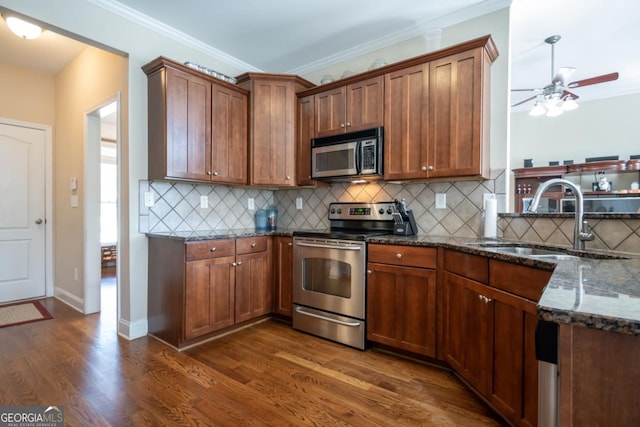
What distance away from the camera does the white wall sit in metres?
5.08

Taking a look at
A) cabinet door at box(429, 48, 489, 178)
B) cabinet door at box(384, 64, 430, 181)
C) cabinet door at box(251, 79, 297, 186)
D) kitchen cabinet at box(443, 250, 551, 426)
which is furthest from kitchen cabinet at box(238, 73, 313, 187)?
kitchen cabinet at box(443, 250, 551, 426)

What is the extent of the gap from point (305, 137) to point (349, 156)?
62 centimetres

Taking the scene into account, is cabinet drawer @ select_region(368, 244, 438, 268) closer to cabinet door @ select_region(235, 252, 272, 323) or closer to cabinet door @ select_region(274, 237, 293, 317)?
cabinet door @ select_region(274, 237, 293, 317)

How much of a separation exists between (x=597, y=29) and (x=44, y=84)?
20.8ft

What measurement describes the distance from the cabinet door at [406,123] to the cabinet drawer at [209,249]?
4.88 ft

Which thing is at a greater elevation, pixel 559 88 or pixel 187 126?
pixel 559 88

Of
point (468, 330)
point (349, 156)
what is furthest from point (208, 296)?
point (468, 330)

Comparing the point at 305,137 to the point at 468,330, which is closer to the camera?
the point at 468,330

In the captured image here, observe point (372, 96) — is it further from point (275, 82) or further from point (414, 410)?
point (414, 410)

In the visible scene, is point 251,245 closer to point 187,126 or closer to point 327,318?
point 327,318

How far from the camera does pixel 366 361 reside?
230 cm

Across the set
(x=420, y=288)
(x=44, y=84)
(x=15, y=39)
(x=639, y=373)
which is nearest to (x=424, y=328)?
(x=420, y=288)

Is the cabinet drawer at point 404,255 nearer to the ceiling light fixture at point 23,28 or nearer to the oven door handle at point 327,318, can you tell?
the oven door handle at point 327,318

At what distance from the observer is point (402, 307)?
7.54ft
